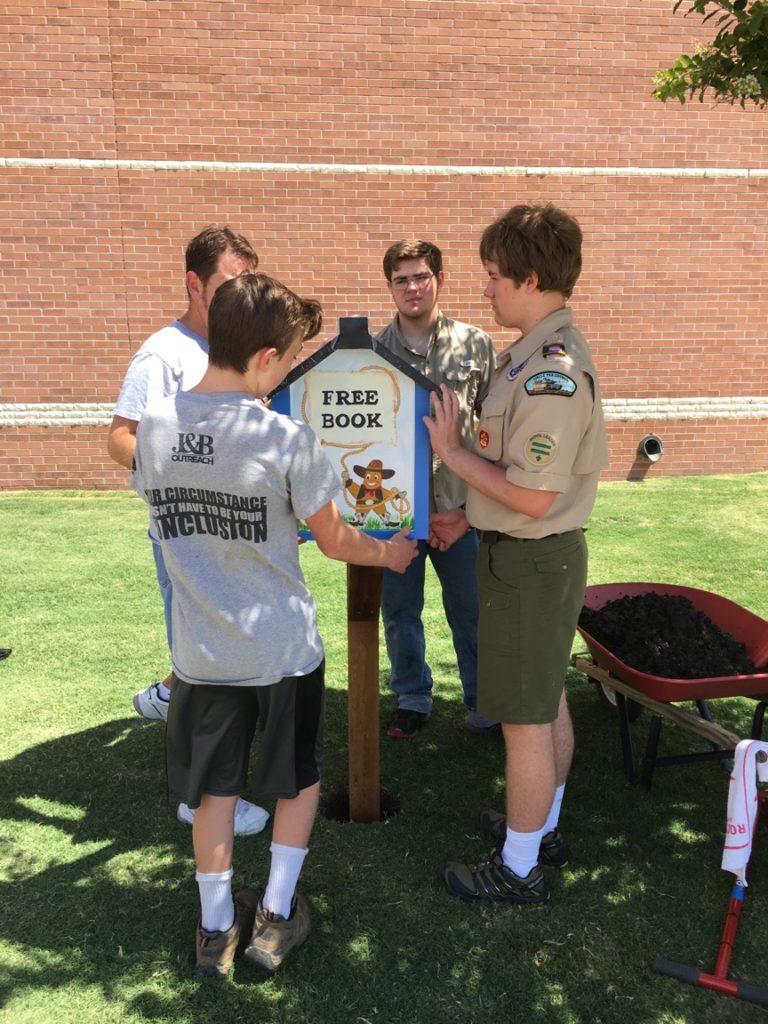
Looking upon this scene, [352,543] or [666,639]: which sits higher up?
[352,543]

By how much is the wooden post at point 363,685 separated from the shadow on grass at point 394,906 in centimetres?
17

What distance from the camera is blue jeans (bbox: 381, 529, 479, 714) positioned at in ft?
13.5

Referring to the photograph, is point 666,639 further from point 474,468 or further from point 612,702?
point 474,468

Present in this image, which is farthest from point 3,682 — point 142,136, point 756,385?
point 756,385

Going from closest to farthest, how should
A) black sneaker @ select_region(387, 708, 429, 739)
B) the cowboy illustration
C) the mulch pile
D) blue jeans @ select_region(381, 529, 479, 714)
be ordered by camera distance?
the cowboy illustration < the mulch pile < blue jeans @ select_region(381, 529, 479, 714) < black sneaker @ select_region(387, 708, 429, 739)

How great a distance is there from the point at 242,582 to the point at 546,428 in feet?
3.27

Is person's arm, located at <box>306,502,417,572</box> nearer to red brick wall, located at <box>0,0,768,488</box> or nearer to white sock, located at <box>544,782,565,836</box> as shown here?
white sock, located at <box>544,782,565,836</box>

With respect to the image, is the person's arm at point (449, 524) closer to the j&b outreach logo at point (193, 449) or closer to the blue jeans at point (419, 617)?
the blue jeans at point (419, 617)

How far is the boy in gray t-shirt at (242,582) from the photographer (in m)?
2.36

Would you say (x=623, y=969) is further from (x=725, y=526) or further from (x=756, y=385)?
(x=756, y=385)

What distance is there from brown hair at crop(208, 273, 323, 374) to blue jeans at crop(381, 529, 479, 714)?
1.90 meters

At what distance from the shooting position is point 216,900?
8.73ft

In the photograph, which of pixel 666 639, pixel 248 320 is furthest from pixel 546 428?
pixel 666 639

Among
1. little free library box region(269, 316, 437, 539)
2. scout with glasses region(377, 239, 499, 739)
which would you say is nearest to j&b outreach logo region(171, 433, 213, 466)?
little free library box region(269, 316, 437, 539)
